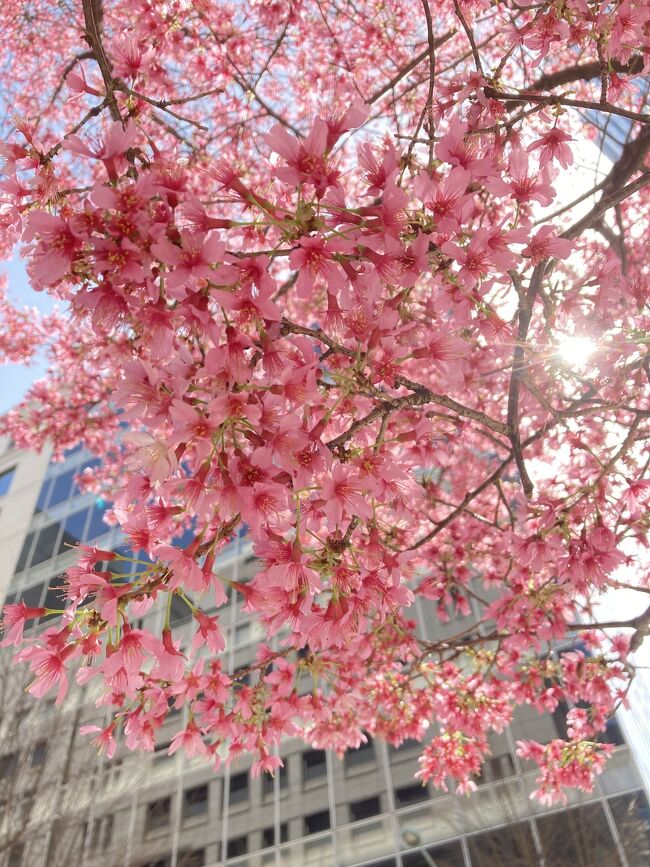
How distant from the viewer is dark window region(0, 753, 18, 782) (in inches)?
331

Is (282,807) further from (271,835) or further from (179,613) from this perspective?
(179,613)

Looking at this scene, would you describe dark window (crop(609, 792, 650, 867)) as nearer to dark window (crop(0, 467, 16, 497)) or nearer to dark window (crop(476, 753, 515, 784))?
dark window (crop(476, 753, 515, 784))

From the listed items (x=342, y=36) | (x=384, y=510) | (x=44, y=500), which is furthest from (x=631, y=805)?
(x=44, y=500)

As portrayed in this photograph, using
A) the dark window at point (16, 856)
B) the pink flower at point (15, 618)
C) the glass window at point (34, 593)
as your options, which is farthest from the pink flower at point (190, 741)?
the glass window at point (34, 593)

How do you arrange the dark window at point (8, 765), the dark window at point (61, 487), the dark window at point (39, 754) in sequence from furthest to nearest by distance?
1. the dark window at point (61, 487)
2. the dark window at point (39, 754)
3. the dark window at point (8, 765)

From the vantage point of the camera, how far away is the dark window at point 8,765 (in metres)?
Result: 8.40

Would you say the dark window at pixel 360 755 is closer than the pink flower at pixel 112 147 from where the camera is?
No

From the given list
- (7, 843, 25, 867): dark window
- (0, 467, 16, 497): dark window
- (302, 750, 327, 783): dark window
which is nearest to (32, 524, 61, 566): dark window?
(0, 467, 16, 497): dark window

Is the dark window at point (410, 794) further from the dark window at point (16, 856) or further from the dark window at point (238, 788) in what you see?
the dark window at point (16, 856)

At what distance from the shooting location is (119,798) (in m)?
8.85

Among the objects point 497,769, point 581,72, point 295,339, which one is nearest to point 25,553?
point 497,769

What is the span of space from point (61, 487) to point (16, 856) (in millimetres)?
12415

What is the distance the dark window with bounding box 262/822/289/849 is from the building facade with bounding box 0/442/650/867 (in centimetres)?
2

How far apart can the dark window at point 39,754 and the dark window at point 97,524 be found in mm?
7757
